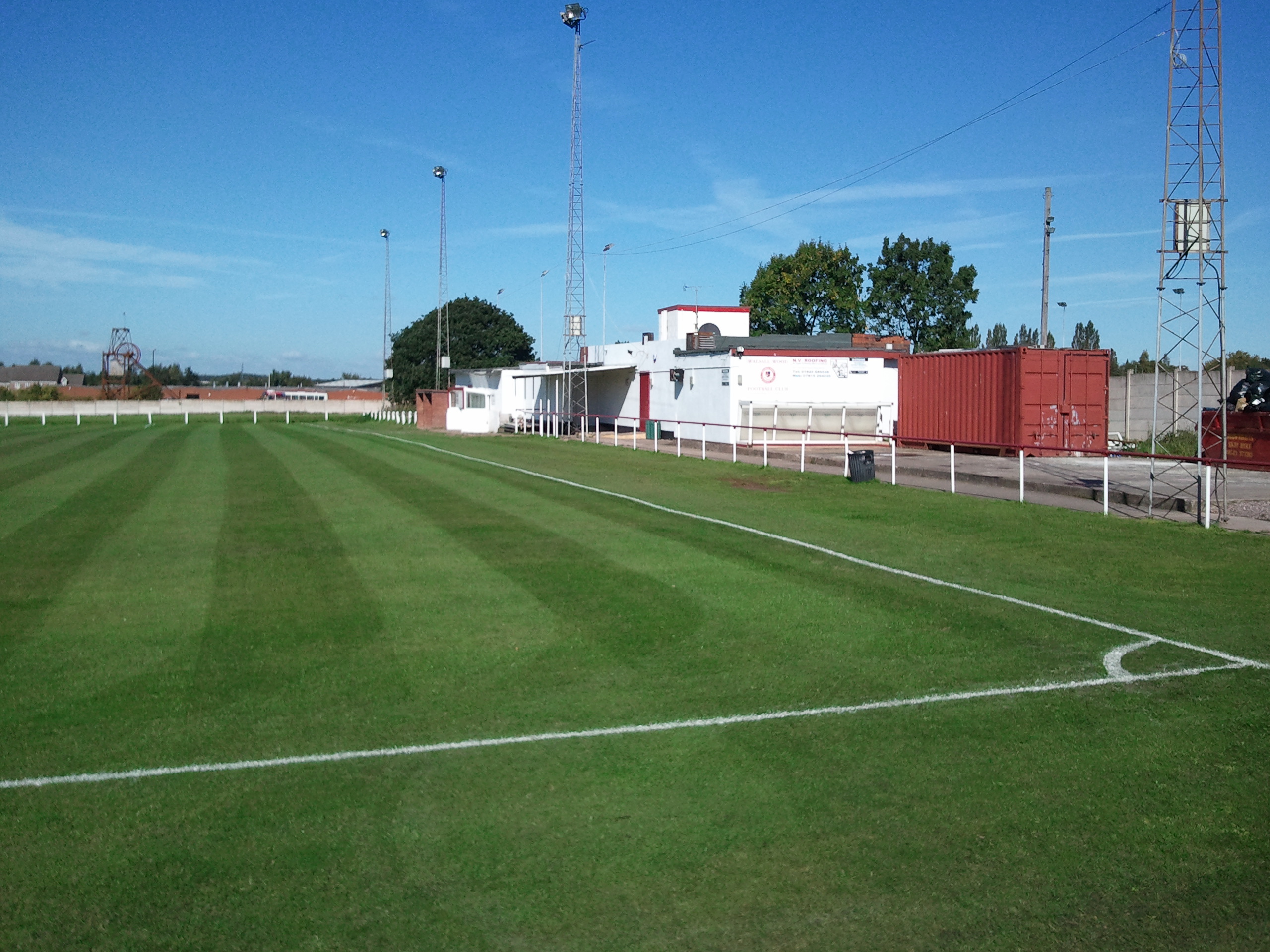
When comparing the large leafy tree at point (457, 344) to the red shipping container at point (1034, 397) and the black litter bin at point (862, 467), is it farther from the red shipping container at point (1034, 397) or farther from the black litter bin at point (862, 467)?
the black litter bin at point (862, 467)

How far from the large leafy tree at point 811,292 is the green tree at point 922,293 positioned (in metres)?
1.72

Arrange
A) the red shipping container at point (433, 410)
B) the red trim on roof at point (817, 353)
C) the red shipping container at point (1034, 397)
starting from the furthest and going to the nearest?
the red shipping container at point (433, 410) → the red trim on roof at point (817, 353) → the red shipping container at point (1034, 397)

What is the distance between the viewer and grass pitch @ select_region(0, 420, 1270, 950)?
14.0ft

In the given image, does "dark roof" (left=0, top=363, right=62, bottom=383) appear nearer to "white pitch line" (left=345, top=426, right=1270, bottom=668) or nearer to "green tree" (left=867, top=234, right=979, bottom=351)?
"green tree" (left=867, top=234, right=979, bottom=351)

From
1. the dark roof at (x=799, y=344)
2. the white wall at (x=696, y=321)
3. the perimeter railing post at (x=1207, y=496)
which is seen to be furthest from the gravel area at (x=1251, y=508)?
the white wall at (x=696, y=321)

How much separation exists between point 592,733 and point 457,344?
284ft

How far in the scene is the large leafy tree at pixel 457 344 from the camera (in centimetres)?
8994

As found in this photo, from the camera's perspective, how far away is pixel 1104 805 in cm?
524

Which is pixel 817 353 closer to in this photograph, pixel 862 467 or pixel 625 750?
pixel 862 467

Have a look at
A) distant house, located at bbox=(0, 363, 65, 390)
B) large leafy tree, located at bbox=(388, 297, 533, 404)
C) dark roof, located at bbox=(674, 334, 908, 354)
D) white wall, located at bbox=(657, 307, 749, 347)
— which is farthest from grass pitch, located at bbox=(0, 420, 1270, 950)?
distant house, located at bbox=(0, 363, 65, 390)

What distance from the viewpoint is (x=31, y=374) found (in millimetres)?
158500

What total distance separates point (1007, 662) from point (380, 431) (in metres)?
44.6

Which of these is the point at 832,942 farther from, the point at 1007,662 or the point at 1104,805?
the point at 1007,662

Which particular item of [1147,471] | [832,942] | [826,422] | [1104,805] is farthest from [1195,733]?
[826,422]
